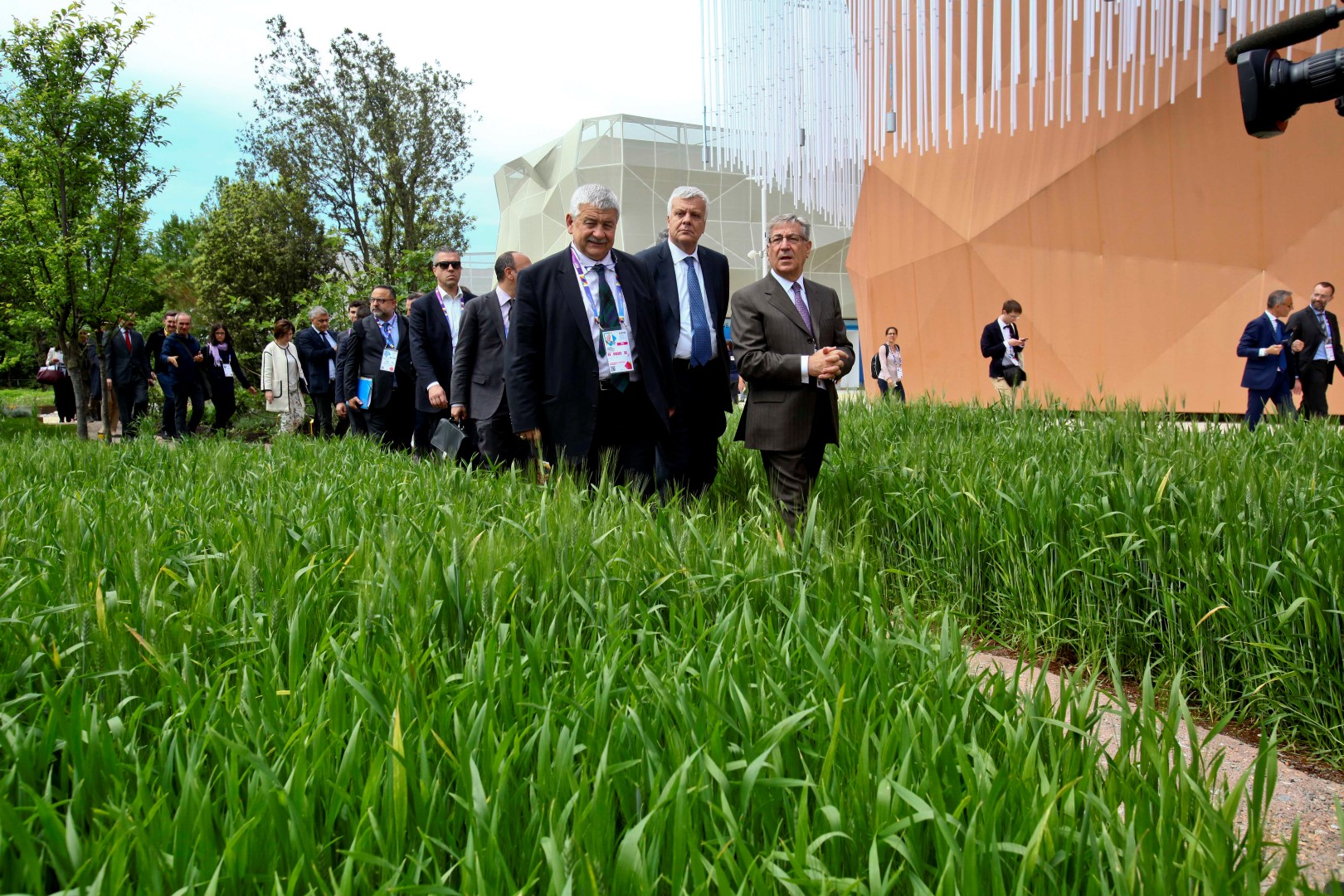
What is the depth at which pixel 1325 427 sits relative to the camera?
19.8 ft

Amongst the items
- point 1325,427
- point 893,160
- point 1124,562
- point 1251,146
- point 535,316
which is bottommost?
point 1124,562

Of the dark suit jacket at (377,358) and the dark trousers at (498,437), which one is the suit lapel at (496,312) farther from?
the dark suit jacket at (377,358)

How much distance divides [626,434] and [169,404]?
372 inches

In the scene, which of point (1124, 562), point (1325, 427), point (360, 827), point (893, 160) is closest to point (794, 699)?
point (360, 827)

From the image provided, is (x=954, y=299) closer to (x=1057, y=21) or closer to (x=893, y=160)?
(x=893, y=160)

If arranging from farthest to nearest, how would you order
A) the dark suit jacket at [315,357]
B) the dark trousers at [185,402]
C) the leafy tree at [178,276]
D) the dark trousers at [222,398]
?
the leafy tree at [178,276] → the dark trousers at [222,398] → the dark trousers at [185,402] → the dark suit jacket at [315,357]

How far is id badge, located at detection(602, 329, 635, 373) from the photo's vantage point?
4875 millimetres

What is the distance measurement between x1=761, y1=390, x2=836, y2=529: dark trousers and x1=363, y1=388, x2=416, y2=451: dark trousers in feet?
14.3

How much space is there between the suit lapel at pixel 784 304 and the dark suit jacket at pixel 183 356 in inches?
380

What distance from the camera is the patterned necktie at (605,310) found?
16.0ft

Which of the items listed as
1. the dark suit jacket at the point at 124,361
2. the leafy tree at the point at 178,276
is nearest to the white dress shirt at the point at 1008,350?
the dark suit jacket at the point at 124,361

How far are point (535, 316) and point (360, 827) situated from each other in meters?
3.74

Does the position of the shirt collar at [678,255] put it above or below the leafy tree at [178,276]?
below

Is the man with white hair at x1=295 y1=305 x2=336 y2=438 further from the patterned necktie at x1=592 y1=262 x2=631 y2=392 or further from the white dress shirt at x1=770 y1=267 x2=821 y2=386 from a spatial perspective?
the white dress shirt at x1=770 y1=267 x2=821 y2=386
